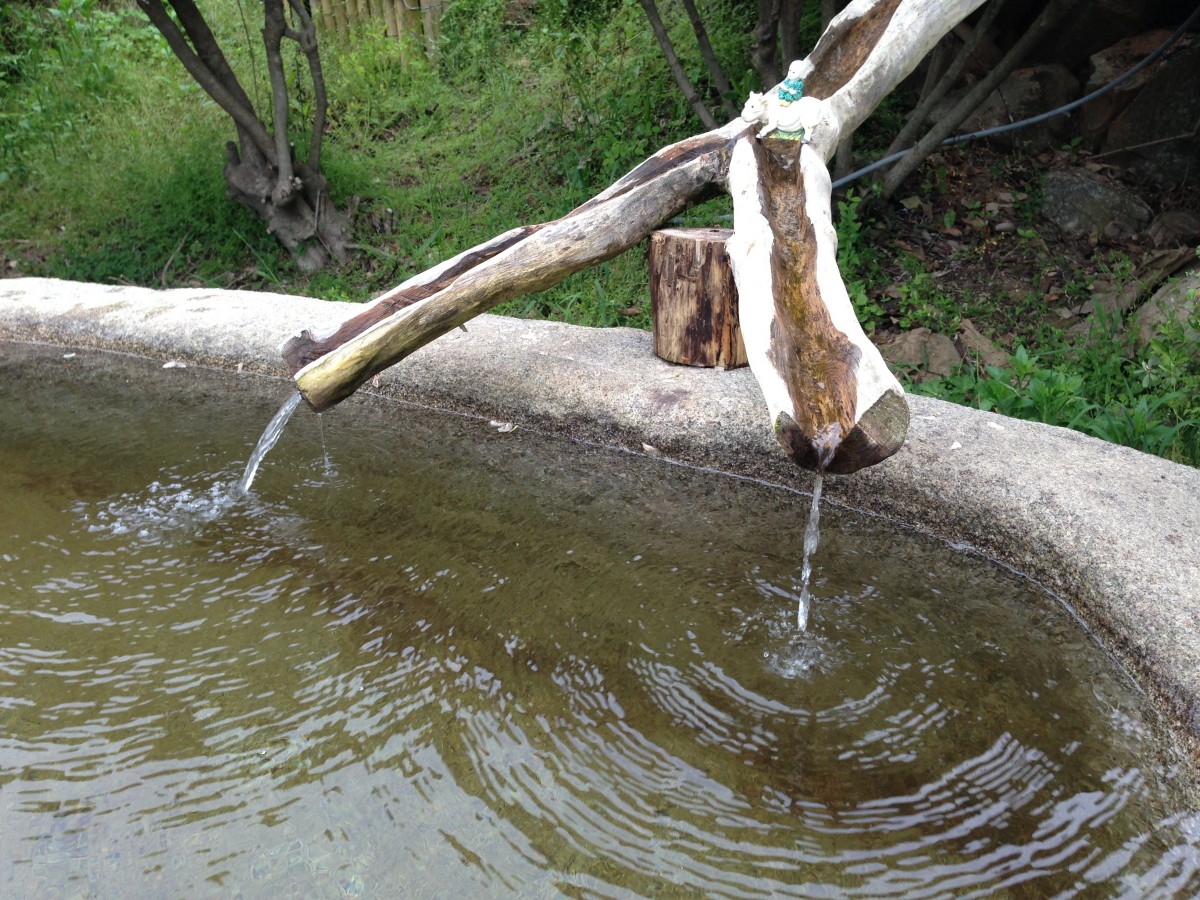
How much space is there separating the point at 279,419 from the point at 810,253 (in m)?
1.84

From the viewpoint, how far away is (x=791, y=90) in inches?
135

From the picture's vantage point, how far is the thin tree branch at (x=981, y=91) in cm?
458

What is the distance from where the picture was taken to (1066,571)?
2.62 metres

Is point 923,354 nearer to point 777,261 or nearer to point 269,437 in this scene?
point 777,261

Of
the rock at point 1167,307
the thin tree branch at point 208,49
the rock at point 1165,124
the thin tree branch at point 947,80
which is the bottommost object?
the rock at point 1167,307

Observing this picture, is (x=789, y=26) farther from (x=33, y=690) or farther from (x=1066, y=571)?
(x=33, y=690)

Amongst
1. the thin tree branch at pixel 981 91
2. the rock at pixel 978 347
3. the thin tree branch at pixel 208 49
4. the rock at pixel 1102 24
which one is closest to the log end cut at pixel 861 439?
the rock at pixel 978 347

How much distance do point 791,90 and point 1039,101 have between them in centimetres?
264

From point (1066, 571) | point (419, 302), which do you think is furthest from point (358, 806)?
point (1066, 571)

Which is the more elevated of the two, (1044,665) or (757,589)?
(757,589)

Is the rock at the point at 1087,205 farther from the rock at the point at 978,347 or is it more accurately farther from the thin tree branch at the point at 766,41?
the thin tree branch at the point at 766,41

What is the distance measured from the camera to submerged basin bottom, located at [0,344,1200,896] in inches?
72.9

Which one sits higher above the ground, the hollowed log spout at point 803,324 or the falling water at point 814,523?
the hollowed log spout at point 803,324

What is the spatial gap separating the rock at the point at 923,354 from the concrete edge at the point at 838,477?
105 cm
